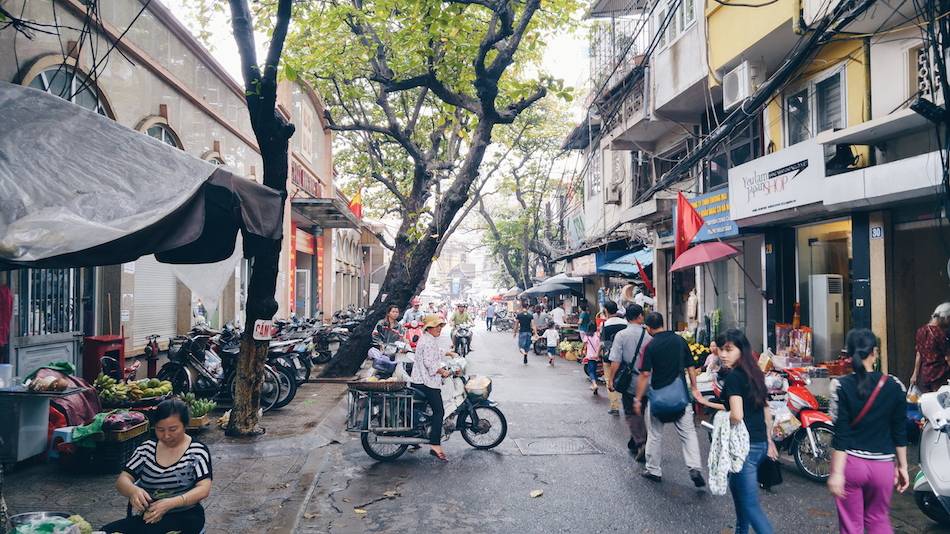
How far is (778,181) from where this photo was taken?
9977 millimetres

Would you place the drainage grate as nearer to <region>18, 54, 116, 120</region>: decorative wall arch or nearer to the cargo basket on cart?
the cargo basket on cart

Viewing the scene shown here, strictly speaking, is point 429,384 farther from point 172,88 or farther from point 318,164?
point 318,164

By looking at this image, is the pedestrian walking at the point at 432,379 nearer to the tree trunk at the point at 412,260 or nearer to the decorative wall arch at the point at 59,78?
the decorative wall arch at the point at 59,78

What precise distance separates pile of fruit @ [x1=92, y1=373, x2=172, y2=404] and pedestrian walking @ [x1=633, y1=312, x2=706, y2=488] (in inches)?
215

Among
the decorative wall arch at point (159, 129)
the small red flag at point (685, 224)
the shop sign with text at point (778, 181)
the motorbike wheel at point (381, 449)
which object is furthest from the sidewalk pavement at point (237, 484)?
the shop sign with text at point (778, 181)

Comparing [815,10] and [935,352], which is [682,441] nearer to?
[935,352]

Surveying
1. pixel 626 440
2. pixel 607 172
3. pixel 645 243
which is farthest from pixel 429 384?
pixel 607 172

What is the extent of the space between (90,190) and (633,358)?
5461 millimetres

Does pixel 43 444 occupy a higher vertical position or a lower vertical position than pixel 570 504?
higher

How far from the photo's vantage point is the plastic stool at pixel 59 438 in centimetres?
595

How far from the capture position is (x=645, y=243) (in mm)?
18078

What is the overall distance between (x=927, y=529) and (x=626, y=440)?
11.5 feet

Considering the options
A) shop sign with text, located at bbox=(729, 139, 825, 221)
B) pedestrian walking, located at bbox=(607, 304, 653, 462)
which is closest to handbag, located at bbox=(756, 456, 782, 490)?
pedestrian walking, located at bbox=(607, 304, 653, 462)

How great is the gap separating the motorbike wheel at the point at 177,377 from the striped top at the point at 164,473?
6067 millimetres
